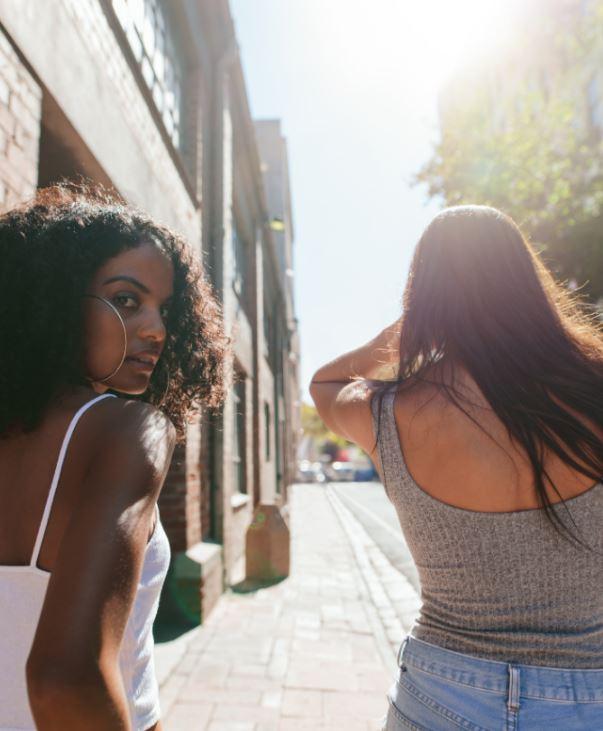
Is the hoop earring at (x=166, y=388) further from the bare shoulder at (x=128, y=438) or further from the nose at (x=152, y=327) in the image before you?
the bare shoulder at (x=128, y=438)

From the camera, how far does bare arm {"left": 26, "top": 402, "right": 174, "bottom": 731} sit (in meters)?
0.72

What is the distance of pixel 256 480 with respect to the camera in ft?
38.7

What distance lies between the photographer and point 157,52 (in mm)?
5961

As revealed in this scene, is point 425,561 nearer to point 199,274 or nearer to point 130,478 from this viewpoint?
point 130,478

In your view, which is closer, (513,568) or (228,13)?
(513,568)

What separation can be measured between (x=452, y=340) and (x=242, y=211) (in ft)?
31.7

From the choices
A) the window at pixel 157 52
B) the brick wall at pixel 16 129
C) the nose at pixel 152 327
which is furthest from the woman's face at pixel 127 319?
the window at pixel 157 52

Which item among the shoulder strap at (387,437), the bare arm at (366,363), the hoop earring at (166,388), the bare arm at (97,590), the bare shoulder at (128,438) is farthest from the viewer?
the bare arm at (366,363)

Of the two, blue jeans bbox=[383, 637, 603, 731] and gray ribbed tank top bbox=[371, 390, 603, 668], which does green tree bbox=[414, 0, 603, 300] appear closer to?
gray ribbed tank top bbox=[371, 390, 603, 668]

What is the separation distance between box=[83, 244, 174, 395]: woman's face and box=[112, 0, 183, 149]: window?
4042 mm

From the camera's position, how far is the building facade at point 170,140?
9.88 feet

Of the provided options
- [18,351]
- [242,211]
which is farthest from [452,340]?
[242,211]

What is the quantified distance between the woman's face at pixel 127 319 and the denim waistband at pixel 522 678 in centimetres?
87

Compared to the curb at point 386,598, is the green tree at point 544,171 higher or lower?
higher
